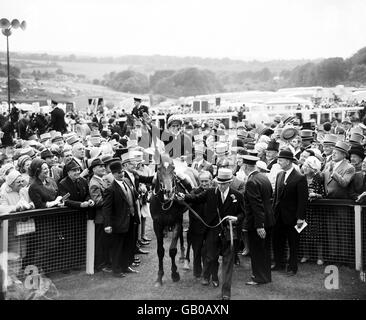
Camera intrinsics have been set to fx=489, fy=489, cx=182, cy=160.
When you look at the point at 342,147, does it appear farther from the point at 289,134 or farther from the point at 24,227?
the point at 24,227

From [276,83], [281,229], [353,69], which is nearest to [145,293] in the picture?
[281,229]

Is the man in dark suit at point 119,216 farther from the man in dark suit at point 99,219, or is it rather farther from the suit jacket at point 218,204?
the suit jacket at point 218,204

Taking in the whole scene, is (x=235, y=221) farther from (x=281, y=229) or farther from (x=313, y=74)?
(x=313, y=74)

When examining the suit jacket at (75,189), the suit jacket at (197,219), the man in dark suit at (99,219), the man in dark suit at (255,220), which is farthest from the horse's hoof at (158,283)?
the suit jacket at (75,189)

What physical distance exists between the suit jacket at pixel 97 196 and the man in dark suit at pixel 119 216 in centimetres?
23

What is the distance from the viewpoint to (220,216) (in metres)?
7.27

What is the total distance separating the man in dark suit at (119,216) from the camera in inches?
309

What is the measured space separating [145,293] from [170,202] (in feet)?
4.59

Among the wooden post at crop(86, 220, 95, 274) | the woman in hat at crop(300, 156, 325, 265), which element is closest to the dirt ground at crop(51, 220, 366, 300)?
the wooden post at crop(86, 220, 95, 274)

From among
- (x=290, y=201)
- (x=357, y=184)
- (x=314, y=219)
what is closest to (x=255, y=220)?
(x=290, y=201)

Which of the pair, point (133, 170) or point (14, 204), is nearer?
point (14, 204)

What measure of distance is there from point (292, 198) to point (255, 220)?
0.91m

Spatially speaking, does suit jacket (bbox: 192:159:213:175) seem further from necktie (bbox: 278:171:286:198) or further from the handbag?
the handbag

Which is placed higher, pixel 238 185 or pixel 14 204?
pixel 238 185
